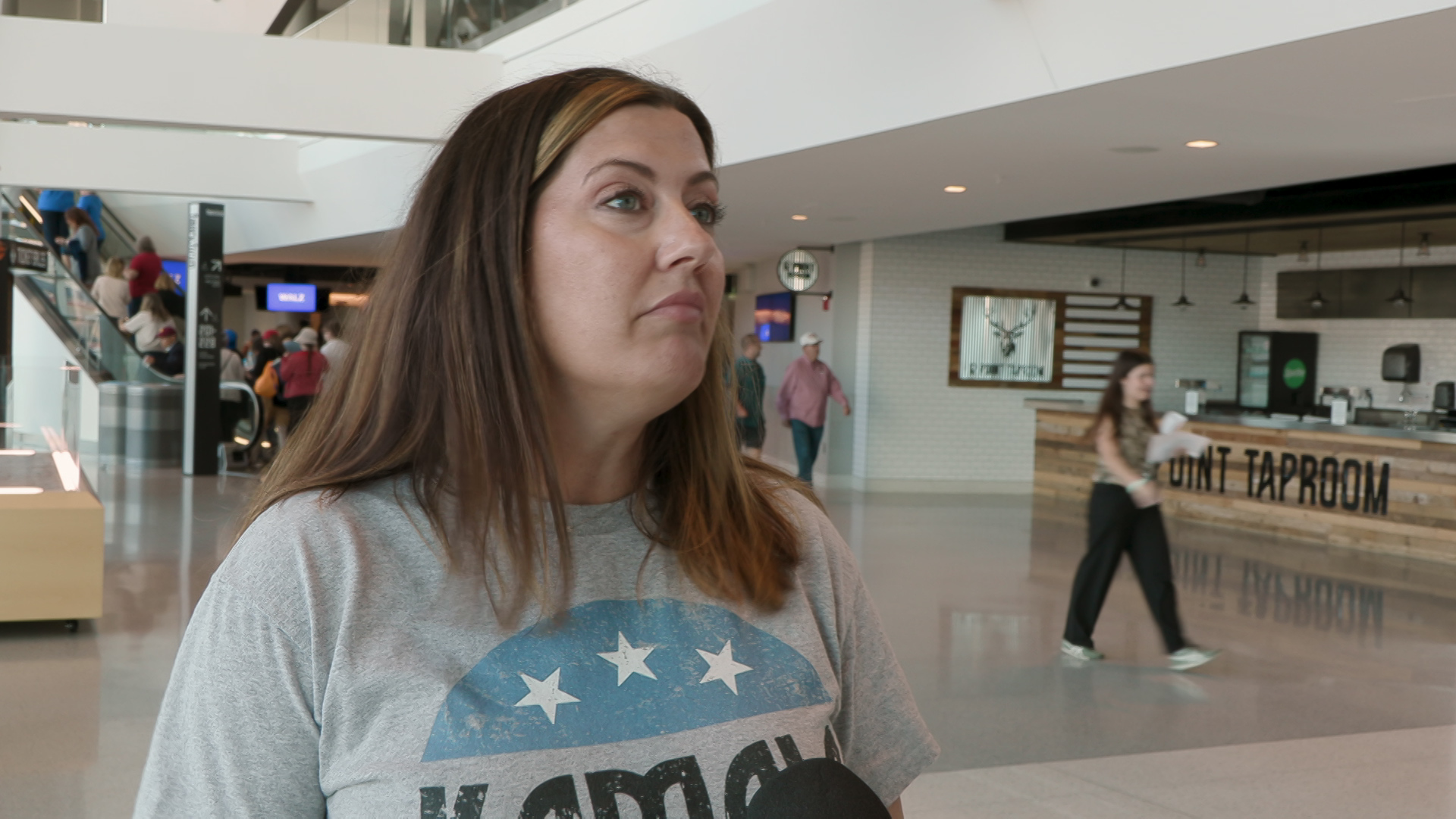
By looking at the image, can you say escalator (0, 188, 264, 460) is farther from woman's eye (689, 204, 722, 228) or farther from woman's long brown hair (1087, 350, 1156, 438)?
woman's eye (689, 204, 722, 228)

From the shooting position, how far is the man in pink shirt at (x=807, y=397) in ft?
41.2

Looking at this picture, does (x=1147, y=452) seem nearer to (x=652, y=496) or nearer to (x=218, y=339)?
(x=652, y=496)

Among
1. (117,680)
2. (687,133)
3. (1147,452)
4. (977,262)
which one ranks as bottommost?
(117,680)

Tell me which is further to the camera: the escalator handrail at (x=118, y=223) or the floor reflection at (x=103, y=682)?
the escalator handrail at (x=118, y=223)

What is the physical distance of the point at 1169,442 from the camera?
224 inches

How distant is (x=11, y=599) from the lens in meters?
5.52

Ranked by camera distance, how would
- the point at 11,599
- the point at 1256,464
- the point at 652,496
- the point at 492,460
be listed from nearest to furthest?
the point at 492,460 < the point at 652,496 < the point at 11,599 < the point at 1256,464

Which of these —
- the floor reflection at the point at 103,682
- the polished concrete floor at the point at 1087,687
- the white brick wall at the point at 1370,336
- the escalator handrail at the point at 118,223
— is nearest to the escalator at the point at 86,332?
the escalator handrail at the point at 118,223

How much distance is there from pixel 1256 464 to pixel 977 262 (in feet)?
14.3

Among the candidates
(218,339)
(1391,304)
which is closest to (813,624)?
(218,339)

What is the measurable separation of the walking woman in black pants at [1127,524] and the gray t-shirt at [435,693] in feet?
16.2

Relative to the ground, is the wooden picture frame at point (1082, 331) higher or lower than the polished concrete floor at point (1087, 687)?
higher

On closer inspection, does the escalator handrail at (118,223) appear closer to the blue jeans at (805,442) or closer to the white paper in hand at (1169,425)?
the blue jeans at (805,442)

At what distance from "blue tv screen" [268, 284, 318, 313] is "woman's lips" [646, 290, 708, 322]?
2390 cm
